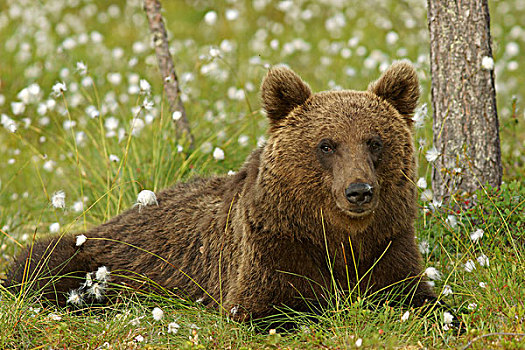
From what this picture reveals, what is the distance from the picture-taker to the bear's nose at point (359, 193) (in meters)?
3.42

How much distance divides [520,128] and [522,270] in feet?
16.5

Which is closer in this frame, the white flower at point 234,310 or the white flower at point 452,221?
the white flower at point 234,310

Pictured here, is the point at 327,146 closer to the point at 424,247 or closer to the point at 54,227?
the point at 424,247

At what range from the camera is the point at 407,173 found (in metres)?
3.85

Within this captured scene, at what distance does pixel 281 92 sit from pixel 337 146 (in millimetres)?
542

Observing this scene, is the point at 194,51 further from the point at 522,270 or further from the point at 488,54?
the point at 522,270

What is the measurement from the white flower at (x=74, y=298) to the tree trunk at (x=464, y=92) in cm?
268

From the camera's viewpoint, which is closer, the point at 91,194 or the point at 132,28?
the point at 91,194

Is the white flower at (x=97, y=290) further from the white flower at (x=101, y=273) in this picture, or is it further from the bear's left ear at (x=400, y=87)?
the bear's left ear at (x=400, y=87)

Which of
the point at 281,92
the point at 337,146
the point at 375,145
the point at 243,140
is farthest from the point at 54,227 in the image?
the point at 375,145

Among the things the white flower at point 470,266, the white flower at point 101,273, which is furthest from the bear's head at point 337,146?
the white flower at point 101,273

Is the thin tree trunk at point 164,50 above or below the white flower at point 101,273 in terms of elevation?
above

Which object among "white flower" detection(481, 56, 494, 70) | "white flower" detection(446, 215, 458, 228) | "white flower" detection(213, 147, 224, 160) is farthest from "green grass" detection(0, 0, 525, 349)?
"white flower" detection(481, 56, 494, 70)

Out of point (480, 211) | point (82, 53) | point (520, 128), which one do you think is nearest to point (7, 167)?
point (82, 53)
